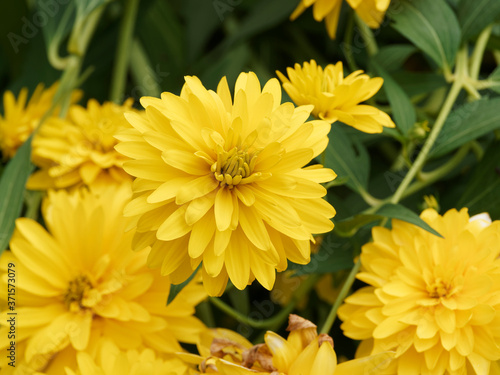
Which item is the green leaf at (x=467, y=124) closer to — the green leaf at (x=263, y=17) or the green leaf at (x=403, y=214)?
the green leaf at (x=403, y=214)

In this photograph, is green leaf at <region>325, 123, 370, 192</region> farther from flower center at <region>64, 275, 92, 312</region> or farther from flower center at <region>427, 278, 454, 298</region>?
flower center at <region>64, 275, 92, 312</region>

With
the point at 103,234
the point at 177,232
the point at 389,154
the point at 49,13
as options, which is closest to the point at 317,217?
the point at 177,232

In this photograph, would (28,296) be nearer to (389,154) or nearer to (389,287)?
(389,287)

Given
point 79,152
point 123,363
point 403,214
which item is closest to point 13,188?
point 79,152

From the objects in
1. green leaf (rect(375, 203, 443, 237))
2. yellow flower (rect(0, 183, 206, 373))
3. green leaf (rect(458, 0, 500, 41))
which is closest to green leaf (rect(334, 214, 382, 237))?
green leaf (rect(375, 203, 443, 237))

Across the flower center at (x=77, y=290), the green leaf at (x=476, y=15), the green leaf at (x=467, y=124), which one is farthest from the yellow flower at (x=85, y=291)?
the green leaf at (x=476, y=15)

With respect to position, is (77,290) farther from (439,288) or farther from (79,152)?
(439,288)

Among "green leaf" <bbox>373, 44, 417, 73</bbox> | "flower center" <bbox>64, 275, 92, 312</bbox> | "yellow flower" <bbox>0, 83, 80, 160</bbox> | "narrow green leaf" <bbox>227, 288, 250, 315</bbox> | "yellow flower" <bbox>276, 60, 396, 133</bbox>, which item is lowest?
"narrow green leaf" <bbox>227, 288, 250, 315</bbox>
